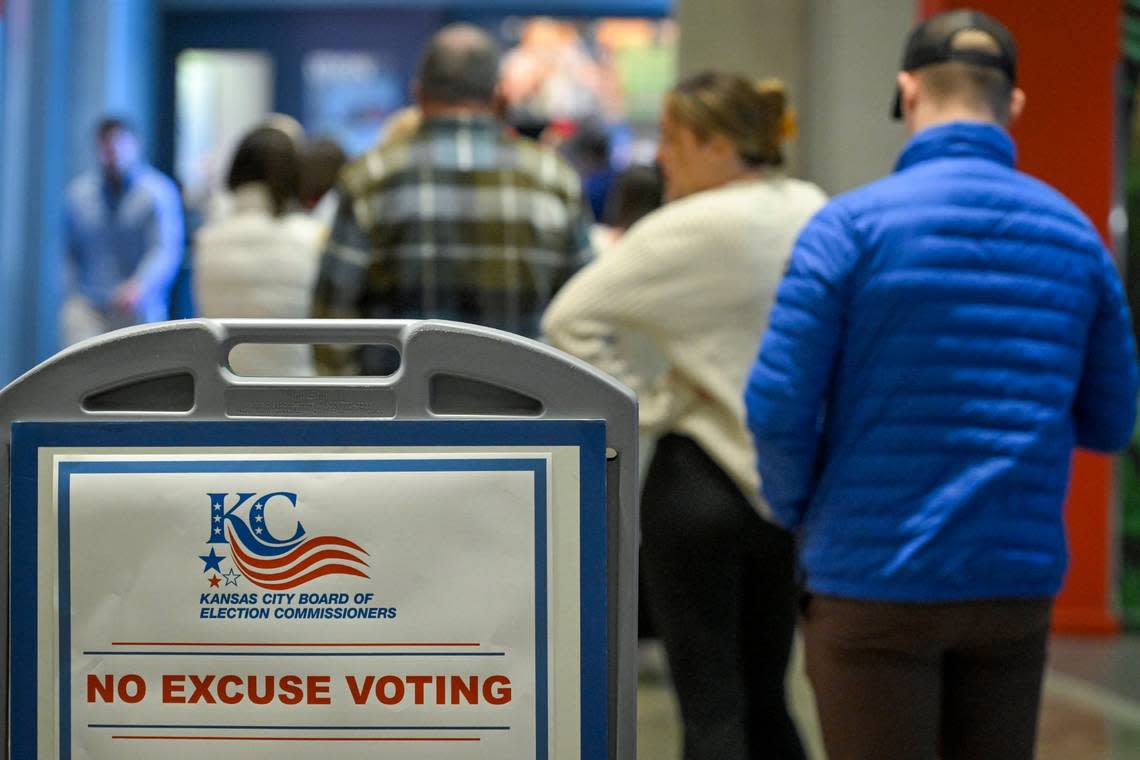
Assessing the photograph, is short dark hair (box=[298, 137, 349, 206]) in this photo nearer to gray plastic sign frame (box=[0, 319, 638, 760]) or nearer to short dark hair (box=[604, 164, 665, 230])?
short dark hair (box=[604, 164, 665, 230])

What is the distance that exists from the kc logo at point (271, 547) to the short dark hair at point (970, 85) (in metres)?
1.39

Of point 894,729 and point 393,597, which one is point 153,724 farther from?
point 894,729

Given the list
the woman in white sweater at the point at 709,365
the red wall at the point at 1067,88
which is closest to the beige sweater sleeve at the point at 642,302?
the woman in white sweater at the point at 709,365

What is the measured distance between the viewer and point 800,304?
2443mm

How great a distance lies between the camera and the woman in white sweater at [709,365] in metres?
3.17

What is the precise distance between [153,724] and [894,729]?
1.24 m

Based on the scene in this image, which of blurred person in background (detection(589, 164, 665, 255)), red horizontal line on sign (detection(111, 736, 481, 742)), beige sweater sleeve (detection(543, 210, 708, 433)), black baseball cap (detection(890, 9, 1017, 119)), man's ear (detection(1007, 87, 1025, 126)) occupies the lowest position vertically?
red horizontal line on sign (detection(111, 736, 481, 742))

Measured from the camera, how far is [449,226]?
3883mm

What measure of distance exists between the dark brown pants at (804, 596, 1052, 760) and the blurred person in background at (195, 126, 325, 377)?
9.15 ft

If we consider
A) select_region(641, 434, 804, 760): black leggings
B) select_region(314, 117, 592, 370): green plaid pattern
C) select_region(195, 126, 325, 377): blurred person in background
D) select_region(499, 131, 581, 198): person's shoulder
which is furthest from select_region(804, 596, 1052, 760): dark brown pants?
select_region(195, 126, 325, 377): blurred person in background

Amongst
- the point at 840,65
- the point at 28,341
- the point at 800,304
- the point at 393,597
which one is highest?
the point at 840,65

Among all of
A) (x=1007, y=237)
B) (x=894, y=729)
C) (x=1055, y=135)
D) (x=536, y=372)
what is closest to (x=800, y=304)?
(x=1007, y=237)

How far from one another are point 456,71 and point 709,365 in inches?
45.6

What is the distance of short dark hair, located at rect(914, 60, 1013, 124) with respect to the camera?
2.56m
